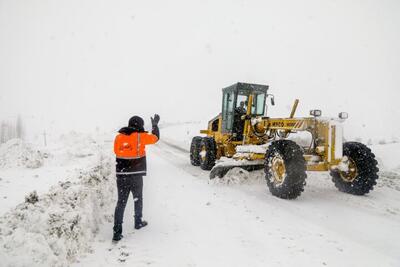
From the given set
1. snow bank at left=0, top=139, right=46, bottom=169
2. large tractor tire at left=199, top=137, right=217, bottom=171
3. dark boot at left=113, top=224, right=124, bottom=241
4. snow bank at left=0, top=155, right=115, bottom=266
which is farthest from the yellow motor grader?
snow bank at left=0, top=139, right=46, bottom=169

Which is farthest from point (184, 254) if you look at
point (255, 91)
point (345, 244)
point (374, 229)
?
point (255, 91)

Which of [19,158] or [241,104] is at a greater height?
[241,104]

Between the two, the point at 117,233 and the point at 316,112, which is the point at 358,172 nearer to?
the point at 316,112

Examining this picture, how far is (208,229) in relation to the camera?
443 cm

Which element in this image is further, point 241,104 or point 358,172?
point 241,104

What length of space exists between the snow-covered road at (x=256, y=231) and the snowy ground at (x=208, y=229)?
12 mm

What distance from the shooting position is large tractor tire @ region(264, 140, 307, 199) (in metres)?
5.73

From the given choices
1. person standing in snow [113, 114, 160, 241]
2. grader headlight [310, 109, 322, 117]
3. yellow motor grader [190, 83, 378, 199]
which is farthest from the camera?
grader headlight [310, 109, 322, 117]

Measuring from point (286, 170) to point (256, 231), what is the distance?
6.19 feet

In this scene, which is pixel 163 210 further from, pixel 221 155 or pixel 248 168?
pixel 221 155

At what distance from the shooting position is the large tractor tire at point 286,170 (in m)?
5.73

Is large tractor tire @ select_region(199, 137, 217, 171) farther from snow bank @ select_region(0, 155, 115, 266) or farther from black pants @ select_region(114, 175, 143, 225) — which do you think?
black pants @ select_region(114, 175, 143, 225)

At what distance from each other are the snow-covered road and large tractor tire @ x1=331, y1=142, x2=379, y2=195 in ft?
0.76

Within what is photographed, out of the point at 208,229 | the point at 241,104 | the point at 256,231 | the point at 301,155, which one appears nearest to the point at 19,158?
the point at 241,104
